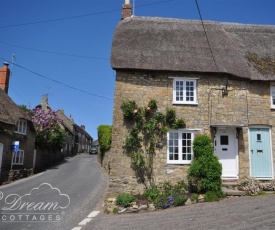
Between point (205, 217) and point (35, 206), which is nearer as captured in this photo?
point (205, 217)

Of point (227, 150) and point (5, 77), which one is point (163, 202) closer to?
point (227, 150)

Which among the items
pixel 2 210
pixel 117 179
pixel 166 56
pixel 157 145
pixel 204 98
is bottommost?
pixel 2 210

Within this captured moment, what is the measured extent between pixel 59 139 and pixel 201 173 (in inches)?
931

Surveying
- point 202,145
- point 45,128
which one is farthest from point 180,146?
point 45,128

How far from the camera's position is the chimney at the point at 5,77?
24.0 m

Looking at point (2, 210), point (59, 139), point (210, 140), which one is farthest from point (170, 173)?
point (59, 139)

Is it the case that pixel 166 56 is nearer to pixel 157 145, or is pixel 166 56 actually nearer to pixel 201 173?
pixel 157 145

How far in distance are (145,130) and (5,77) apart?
16.8m

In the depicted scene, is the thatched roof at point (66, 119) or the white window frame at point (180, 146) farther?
the thatched roof at point (66, 119)

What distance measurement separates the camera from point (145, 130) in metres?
12.8

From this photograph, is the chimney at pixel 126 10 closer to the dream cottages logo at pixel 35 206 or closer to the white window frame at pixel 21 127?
the dream cottages logo at pixel 35 206

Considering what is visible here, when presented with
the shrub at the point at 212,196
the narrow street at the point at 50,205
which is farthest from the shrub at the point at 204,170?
the narrow street at the point at 50,205

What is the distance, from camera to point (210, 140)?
1242cm

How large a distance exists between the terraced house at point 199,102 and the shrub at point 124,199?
905 millimetres
